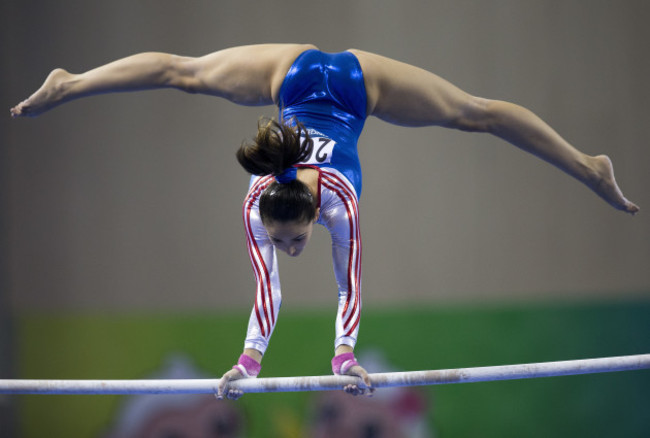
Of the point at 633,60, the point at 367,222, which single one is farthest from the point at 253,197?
the point at 633,60

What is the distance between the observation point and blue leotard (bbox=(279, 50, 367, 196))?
2670mm

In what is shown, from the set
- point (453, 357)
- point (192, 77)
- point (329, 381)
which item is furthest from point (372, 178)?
point (329, 381)

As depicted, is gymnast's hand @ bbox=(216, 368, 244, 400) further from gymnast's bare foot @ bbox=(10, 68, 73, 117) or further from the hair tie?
gymnast's bare foot @ bbox=(10, 68, 73, 117)

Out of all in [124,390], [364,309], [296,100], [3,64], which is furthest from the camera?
[3,64]

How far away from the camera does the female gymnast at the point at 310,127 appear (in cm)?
230

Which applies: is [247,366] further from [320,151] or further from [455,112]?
[455,112]

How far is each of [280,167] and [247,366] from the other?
73 centimetres

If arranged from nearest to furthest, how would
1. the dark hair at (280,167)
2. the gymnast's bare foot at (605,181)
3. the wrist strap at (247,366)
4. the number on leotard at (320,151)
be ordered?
the dark hair at (280,167)
the wrist strap at (247,366)
the number on leotard at (320,151)
the gymnast's bare foot at (605,181)

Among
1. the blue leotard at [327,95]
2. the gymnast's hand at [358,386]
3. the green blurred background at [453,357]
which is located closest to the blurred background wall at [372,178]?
the green blurred background at [453,357]

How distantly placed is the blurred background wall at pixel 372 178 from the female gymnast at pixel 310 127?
90.0 inches

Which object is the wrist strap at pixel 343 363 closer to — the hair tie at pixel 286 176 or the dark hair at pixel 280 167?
the dark hair at pixel 280 167

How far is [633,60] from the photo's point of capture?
5465 mm

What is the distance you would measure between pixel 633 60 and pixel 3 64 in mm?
5302

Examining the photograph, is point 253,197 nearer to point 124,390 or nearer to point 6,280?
point 124,390
